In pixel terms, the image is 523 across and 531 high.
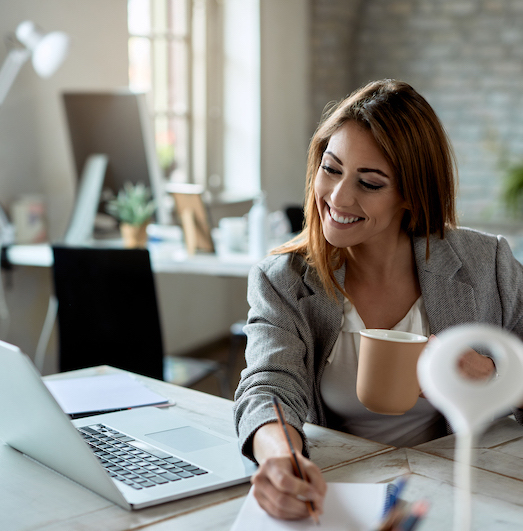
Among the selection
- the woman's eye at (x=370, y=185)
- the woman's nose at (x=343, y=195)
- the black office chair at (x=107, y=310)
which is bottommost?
the black office chair at (x=107, y=310)

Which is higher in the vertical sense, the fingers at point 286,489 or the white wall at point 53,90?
the white wall at point 53,90

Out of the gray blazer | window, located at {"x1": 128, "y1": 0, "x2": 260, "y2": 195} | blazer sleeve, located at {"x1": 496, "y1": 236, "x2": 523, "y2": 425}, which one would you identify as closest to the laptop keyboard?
the gray blazer

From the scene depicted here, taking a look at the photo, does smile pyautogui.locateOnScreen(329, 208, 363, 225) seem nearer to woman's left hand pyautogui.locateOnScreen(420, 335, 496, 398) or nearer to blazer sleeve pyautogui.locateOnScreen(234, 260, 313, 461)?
blazer sleeve pyautogui.locateOnScreen(234, 260, 313, 461)

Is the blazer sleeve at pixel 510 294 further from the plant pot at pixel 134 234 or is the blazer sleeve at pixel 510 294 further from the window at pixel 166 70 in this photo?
the window at pixel 166 70

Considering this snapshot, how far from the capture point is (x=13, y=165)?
3.21 meters

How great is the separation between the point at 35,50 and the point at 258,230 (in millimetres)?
Answer: 1146

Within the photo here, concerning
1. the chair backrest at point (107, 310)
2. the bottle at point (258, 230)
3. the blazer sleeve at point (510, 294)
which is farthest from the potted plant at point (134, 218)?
the blazer sleeve at point (510, 294)

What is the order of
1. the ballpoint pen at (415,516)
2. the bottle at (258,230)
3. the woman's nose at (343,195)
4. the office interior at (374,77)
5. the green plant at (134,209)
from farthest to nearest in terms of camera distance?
the office interior at (374,77), the green plant at (134,209), the bottle at (258,230), the woman's nose at (343,195), the ballpoint pen at (415,516)

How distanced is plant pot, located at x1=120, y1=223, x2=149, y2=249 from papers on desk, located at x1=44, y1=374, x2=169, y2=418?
1479 mm

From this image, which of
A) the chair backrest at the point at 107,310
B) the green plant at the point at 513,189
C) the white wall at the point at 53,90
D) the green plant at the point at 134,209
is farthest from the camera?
the green plant at the point at 513,189

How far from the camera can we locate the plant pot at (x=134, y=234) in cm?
300

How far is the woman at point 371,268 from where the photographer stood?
1330 mm

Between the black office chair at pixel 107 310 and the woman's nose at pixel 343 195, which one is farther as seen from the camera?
the black office chair at pixel 107 310

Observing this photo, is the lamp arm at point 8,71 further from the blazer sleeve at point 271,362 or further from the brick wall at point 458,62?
the brick wall at point 458,62
